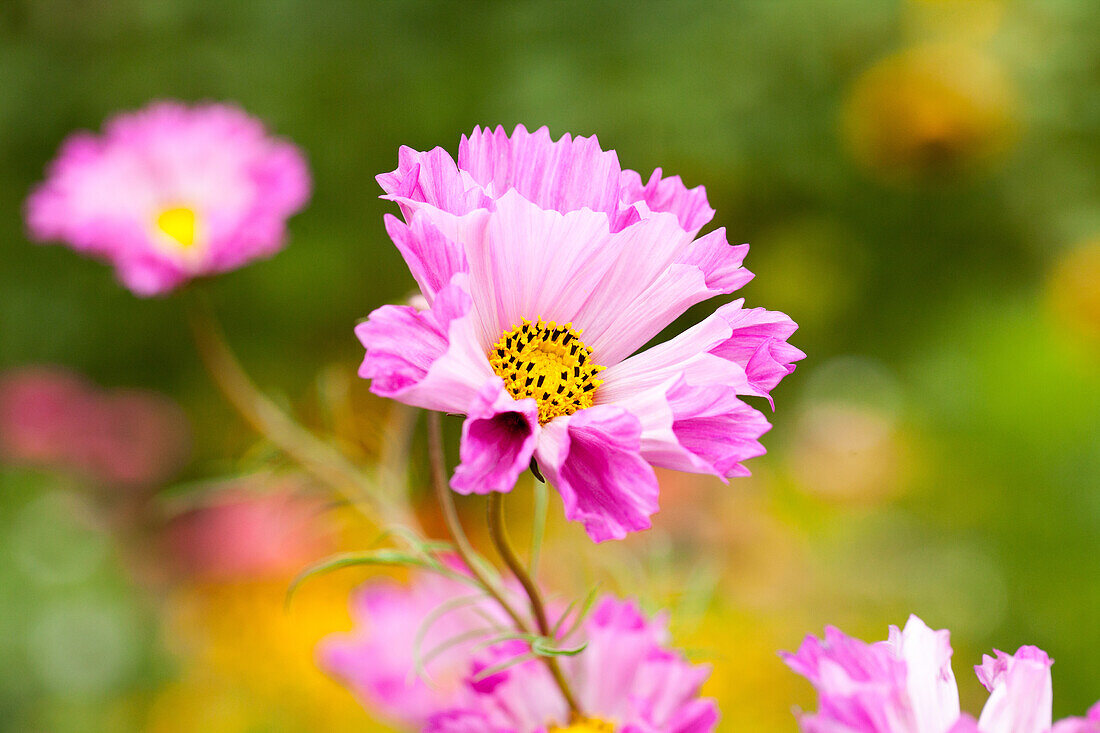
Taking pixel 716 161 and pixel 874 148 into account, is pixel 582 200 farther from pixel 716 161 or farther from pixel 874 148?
pixel 874 148

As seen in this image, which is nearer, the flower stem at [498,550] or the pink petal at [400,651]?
the flower stem at [498,550]

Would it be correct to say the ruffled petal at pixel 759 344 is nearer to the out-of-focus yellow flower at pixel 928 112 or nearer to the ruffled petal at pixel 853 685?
the ruffled petal at pixel 853 685

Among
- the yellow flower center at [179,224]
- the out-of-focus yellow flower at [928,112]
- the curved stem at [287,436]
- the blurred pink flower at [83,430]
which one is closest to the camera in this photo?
the curved stem at [287,436]

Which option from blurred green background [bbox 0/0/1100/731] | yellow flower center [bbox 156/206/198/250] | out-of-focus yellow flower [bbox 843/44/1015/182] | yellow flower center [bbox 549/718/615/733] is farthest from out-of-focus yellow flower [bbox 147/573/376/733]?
out-of-focus yellow flower [bbox 843/44/1015/182]

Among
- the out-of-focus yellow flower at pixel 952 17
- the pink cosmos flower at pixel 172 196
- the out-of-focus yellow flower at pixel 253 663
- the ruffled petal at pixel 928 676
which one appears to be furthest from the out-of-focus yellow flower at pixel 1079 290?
the ruffled petal at pixel 928 676

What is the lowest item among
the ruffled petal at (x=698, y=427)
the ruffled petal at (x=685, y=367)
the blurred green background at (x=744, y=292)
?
the ruffled petal at (x=698, y=427)

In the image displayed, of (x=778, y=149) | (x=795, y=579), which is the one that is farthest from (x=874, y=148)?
(x=795, y=579)
